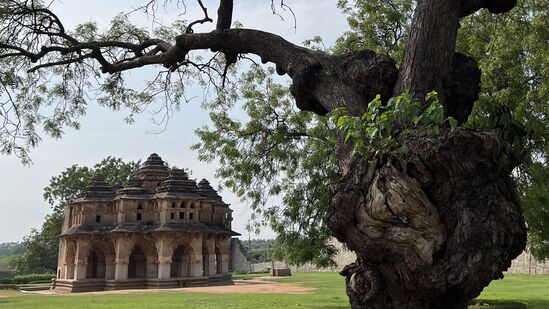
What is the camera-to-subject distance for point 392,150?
4238 mm

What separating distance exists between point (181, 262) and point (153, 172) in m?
7.12

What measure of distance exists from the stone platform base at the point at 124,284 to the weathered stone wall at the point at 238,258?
25.7m

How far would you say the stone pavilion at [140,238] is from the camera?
107 feet

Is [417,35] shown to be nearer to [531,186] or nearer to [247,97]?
[531,186]

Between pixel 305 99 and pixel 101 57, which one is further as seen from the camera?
pixel 101 57

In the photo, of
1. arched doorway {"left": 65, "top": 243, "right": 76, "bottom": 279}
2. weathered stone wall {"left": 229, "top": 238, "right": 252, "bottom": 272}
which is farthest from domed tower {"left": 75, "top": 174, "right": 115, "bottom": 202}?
weathered stone wall {"left": 229, "top": 238, "right": 252, "bottom": 272}

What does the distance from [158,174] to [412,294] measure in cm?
3531

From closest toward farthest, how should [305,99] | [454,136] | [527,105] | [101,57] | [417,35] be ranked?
[454,136] < [417,35] < [305,99] < [101,57] < [527,105]

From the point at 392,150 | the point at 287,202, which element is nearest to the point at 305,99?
the point at 392,150

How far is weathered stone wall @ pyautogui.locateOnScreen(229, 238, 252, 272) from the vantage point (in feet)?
194

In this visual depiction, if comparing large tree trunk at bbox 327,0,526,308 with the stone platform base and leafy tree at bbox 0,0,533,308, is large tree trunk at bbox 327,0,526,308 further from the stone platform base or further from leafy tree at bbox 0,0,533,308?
the stone platform base

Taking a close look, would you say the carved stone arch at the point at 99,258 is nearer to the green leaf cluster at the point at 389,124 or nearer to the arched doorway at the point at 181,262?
the arched doorway at the point at 181,262

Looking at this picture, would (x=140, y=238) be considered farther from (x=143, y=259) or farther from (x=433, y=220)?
(x=433, y=220)

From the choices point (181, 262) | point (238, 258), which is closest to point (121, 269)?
point (181, 262)
